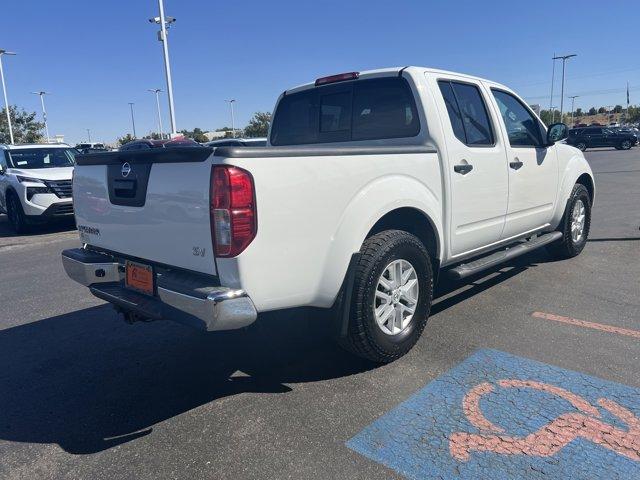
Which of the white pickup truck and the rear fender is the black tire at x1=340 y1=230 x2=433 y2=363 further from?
the rear fender

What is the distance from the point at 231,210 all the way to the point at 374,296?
1.16 meters

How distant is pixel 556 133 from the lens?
5.40 meters

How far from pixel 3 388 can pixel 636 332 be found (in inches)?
181

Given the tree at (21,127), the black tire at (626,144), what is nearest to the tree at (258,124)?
the tree at (21,127)

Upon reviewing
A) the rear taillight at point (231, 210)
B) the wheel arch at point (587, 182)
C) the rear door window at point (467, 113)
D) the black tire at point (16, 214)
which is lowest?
the black tire at point (16, 214)

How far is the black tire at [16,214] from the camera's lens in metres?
10.2

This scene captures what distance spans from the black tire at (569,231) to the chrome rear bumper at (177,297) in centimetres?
459

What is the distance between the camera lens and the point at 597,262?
19.7 ft

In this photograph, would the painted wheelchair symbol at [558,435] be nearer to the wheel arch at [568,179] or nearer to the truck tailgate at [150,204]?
the truck tailgate at [150,204]

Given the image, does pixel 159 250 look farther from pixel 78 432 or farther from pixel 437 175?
pixel 437 175

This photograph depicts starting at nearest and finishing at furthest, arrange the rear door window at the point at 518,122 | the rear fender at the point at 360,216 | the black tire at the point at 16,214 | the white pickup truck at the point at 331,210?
the white pickup truck at the point at 331,210, the rear fender at the point at 360,216, the rear door window at the point at 518,122, the black tire at the point at 16,214

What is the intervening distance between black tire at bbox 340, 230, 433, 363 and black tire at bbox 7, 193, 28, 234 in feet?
30.3

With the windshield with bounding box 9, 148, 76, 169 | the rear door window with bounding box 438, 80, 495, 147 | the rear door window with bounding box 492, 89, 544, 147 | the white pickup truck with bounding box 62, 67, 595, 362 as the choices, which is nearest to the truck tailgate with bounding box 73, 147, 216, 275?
the white pickup truck with bounding box 62, 67, 595, 362

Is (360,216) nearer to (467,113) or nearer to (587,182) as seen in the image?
(467,113)
